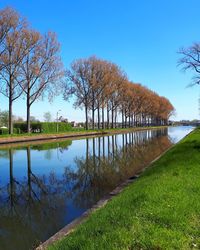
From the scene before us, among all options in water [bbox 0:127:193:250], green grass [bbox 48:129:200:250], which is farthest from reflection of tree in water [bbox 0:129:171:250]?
green grass [bbox 48:129:200:250]

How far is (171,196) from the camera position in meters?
7.88

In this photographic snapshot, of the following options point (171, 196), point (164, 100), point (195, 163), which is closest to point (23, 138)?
point (195, 163)

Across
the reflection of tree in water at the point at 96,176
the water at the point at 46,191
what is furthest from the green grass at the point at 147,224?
the reflection of tree in water at the point at 96,176

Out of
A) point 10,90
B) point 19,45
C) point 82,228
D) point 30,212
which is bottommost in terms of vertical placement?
point 30,212

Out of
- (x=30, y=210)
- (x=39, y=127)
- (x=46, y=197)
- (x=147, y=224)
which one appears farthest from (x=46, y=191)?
(x=39, y=127)

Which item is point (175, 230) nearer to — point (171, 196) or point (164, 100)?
point (171, 196)

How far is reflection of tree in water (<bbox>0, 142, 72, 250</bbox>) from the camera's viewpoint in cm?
797

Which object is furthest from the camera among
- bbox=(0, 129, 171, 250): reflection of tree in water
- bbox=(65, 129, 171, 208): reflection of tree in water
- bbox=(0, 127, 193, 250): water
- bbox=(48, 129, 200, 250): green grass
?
bbox=(65, 129, 171, 208): reflection of tree in water

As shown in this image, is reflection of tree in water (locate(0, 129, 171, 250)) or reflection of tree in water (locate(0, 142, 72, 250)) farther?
reflection of tree in water (locate(0, 129, 171, 250))

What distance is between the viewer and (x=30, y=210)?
10258 millimetres

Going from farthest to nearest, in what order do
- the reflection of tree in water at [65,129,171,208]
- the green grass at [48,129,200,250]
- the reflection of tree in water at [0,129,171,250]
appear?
1. the reflection of tree in water at [65,129,171,208]
2. the reflection of tree in water at [0,129,171,250]
3. the green grass at [48,129,200,250]

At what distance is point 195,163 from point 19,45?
3541cm

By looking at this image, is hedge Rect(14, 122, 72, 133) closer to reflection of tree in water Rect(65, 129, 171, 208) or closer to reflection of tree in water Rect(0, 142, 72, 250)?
reflection of tree in water Rect(65, 129, 171, 208)

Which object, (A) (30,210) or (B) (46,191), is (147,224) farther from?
(B) (46,191)
